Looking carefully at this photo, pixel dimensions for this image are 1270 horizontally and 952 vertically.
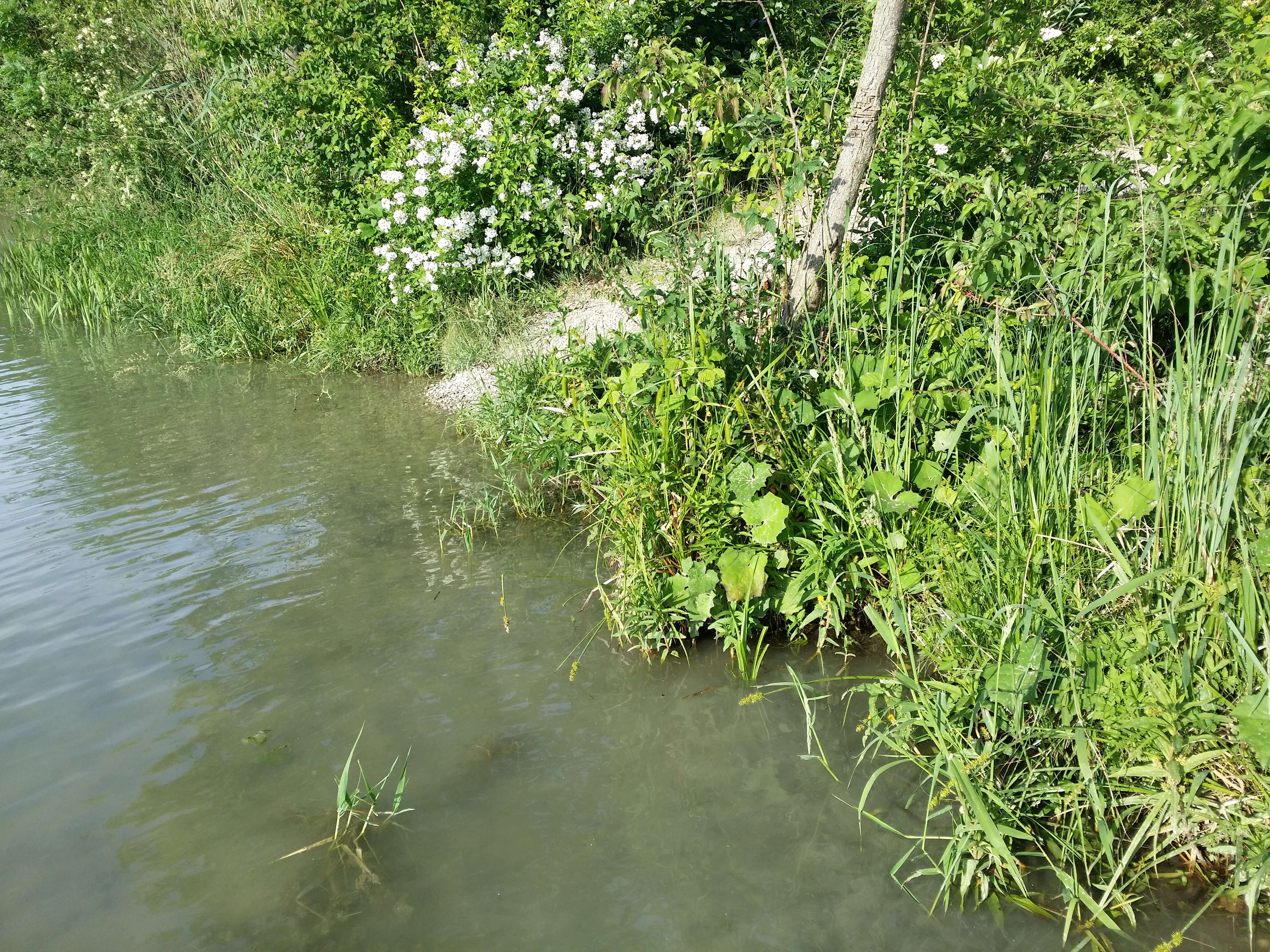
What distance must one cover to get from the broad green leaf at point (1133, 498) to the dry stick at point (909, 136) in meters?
1.43

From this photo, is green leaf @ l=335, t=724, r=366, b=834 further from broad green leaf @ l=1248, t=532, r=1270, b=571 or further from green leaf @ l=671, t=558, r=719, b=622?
broad green leaf @ l=1248, t=532, r=1270, b=571

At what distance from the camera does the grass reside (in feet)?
7.72

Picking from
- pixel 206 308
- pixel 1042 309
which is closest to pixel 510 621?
pixel 1042 309

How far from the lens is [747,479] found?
11.3 feet

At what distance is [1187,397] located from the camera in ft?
8.54

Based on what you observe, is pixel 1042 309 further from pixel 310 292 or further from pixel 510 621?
pixel 310 292

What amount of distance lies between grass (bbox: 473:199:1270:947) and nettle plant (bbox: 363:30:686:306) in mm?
3477

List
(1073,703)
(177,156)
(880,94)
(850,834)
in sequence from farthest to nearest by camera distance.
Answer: (177,156) → (880,94) → (850,834) → (1073,703)

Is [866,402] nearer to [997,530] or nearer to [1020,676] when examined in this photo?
[997,530]

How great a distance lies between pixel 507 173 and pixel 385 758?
217 inches

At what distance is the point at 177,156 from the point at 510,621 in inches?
404

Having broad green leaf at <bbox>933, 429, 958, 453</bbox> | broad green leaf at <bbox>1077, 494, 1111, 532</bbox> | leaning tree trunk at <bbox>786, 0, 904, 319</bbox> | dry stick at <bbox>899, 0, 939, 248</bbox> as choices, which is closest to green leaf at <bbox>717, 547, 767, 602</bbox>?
broad green leaf at <bbox>933, 429, 958, 453</bbox>

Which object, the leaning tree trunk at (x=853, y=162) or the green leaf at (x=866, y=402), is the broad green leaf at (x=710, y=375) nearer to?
the green leaf at (x=866, y=402)

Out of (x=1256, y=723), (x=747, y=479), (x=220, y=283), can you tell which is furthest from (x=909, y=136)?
(x=220, y=283)
